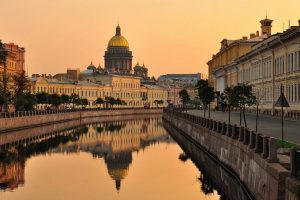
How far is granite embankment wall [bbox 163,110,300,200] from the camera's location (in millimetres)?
16688

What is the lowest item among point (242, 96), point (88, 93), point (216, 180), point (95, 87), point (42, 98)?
point (216, 180)

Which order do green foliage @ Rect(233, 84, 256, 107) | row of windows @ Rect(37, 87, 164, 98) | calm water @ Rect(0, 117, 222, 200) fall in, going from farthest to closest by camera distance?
row of windows @ Rect(37, 87, 164, 98), green foliage @ Rect(233, 84, 256, 107), calm water @ Rect(0, 117, 222, 200)

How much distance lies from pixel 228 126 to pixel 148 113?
129 meters

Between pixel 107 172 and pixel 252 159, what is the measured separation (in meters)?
15.6

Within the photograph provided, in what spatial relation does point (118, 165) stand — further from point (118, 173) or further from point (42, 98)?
point (42, 98)

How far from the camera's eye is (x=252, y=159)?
22469mm

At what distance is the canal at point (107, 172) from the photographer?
2761 centimetres

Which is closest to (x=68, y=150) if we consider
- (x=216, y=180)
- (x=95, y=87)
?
(x=216, y=180)

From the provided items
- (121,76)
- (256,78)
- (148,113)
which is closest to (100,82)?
(121,76)

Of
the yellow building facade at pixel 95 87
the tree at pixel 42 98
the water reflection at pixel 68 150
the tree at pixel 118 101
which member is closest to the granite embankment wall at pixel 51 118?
the water reflection at pixel 68 150

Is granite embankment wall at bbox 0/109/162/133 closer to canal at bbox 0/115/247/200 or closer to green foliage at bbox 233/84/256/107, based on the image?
canal at bbox 0/115/247/200

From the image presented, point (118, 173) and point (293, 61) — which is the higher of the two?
point (293, 61)

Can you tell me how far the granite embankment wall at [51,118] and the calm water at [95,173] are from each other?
302 inches

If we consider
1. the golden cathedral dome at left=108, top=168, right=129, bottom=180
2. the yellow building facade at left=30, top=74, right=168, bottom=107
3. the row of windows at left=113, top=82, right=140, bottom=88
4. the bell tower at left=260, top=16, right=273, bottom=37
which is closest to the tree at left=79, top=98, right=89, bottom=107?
the yellow building facade at left=30, top=74, right=168, bottom=107
